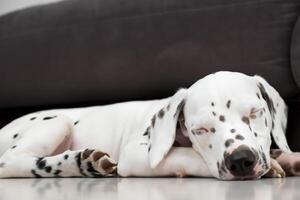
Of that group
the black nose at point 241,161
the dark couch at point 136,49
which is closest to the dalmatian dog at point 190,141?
the black nose at point 241,161

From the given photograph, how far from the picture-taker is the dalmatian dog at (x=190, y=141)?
1.83m

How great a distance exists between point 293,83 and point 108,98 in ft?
2.70

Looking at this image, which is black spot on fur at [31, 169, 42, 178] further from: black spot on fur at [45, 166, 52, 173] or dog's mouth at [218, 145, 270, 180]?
dog's mouth at [218, 145, 270, 180]

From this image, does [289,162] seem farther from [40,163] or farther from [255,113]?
[40,163]

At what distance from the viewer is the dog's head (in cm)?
179

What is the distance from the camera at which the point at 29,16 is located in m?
3.06

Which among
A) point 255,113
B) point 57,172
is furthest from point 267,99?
point 57,172

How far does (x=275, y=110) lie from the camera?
82.4 inches

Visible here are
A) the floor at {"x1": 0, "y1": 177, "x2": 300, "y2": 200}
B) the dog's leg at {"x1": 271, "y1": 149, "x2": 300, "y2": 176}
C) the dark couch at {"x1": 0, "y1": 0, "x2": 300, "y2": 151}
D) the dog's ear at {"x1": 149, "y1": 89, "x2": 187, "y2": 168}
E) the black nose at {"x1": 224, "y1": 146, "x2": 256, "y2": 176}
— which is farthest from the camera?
the dark couch at {"x1": 0, "y1": 0, "x2": 300, "y2": 151}

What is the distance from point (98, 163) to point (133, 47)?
794 mm

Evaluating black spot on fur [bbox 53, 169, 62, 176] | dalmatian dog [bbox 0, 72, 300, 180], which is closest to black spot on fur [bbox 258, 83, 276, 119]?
dalmatian dog [bbox 0, 72, 300, 180]

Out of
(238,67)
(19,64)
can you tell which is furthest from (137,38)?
(19,64)

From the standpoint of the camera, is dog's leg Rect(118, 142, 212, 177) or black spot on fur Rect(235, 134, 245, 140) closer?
black spot on fur Rect(235, 134, 245, 140)

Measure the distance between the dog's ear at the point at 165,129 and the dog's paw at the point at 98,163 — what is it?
127mm
